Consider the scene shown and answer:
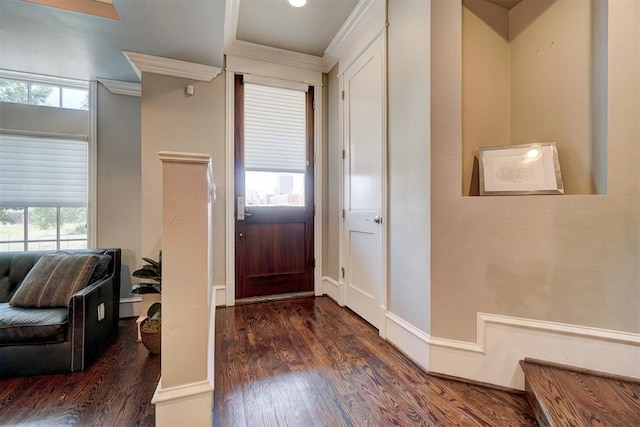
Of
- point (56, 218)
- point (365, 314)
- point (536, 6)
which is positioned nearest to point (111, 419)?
point (365, 314)

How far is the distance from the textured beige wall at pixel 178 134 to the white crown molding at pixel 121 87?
358 mm

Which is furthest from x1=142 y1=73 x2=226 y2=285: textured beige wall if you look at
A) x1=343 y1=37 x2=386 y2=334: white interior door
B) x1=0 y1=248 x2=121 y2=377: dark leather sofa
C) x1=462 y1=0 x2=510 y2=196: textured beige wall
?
x1=462 y1=0 x2=510 y2=196: textured beige wall

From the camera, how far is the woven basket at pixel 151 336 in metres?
1.93

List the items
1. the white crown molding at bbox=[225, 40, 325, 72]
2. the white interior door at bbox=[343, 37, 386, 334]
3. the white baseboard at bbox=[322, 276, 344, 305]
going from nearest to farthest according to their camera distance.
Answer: the white interior door at bbox=[343, 37, 386, 334]
the white crown molding at bbox=[225, 40, 325, 72]
the white baseboard at bbox=[322, 276, 344, 305]

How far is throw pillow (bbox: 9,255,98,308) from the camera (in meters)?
1.87

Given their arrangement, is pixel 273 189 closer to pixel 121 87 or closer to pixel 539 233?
pixel 121 87

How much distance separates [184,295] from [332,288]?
217 centimetres

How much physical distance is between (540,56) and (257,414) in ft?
8.66

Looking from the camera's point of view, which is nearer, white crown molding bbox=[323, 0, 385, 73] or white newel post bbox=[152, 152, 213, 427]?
white newel post bbox=[152, 152, 213, 427]

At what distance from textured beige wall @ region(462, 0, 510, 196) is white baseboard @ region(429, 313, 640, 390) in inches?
32.4

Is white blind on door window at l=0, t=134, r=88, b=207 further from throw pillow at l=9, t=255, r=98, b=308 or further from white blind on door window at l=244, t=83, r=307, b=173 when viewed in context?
white blind on door window at l=244, t=83, r=307, b=173

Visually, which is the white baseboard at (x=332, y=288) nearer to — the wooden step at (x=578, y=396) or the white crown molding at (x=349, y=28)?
the wooden step at (x=578, y=396)

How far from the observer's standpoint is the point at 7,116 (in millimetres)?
2391

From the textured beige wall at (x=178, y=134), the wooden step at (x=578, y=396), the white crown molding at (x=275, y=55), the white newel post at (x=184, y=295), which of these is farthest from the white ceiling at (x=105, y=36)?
the wooden step at (x=578, y=396)
